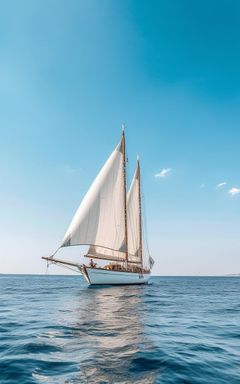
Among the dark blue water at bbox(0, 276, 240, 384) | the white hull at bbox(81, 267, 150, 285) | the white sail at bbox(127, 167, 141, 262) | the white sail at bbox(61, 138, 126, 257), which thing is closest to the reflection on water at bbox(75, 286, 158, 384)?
the dark blue water at bbox(0, 276, 240, 384)

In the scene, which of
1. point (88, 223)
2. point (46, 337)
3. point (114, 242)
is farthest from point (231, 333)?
point (114, 242)

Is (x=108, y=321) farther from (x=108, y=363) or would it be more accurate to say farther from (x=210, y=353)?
(x=108, y=363)

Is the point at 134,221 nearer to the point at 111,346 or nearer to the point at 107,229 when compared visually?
the point at 107,229

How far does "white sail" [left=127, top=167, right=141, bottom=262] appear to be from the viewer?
49.3 m

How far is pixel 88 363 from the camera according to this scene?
7.24 m

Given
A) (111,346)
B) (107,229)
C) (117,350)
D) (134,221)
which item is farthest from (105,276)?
(117,350)

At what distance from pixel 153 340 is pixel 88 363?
3606 millimetres

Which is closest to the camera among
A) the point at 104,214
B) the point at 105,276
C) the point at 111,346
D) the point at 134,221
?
the point at 111,346

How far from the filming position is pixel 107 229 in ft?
132

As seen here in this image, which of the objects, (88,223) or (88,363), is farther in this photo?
(88,223)

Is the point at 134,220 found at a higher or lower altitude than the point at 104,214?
higher

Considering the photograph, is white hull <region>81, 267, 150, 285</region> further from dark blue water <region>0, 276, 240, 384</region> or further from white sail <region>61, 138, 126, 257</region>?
dark blue water <region>0, 276, 240, 384</region>

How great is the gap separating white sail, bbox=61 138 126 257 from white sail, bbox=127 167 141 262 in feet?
15.5

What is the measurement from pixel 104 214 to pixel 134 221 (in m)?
13.4
